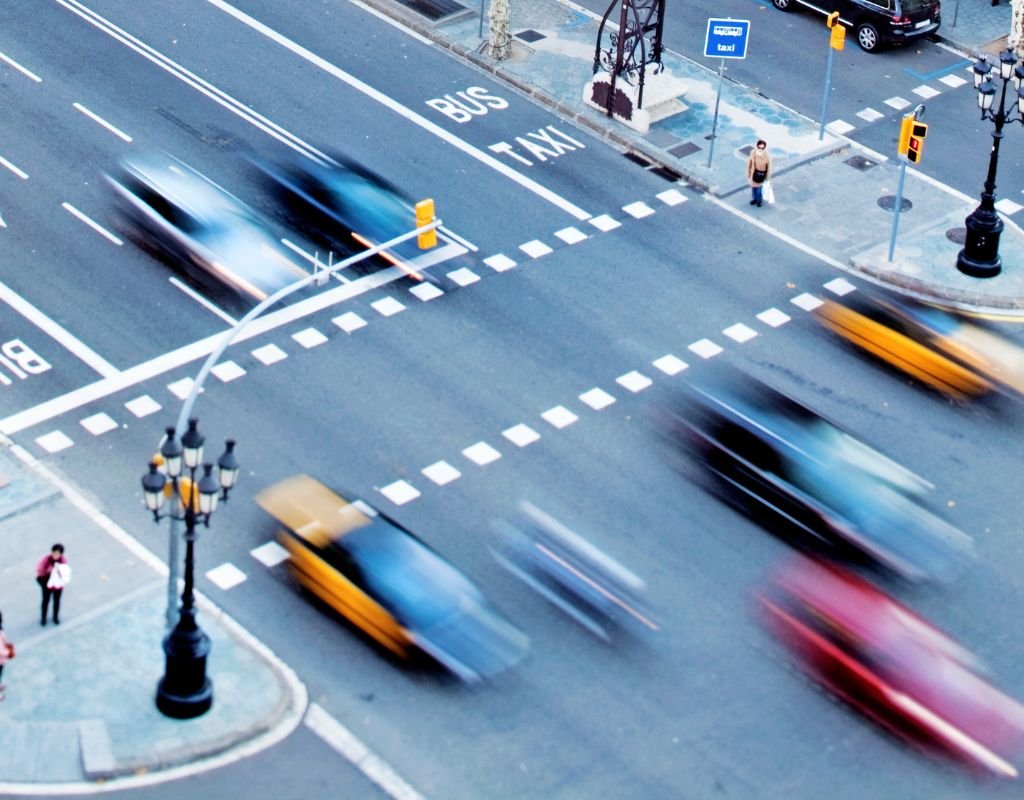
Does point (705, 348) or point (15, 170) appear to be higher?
point (15, 170)

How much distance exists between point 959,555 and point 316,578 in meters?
10.5

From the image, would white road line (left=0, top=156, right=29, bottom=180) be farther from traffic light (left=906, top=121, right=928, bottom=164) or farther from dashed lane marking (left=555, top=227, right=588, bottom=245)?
traffic light (left=906, top=121, right=928, bottom=164)

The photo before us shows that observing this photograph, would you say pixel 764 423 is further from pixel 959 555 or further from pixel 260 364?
pixel 260 364

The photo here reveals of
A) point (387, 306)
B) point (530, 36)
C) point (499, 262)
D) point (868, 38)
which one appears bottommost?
point (387, 306)

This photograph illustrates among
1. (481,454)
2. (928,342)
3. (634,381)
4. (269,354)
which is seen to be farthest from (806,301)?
(269,354)

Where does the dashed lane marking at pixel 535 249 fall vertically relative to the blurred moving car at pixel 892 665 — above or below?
above

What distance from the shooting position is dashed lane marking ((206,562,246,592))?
33.7 meters

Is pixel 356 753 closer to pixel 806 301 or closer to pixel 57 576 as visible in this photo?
pixel 57 576

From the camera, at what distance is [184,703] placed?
3059 cm

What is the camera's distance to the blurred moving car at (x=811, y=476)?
35.5 metres

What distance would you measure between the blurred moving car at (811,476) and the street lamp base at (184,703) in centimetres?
1018

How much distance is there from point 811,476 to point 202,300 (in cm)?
1201

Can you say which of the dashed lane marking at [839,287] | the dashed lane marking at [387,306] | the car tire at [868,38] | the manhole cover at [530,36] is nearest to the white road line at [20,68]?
the manhole cover at [530,36]

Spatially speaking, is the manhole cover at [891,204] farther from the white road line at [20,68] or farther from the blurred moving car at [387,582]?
the white road line at [20,68]
